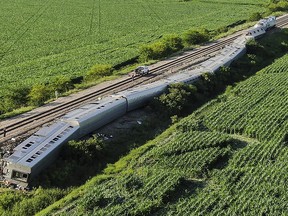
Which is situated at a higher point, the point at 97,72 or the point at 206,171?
the point at 206,171

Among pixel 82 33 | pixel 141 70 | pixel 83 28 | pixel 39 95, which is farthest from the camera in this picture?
pixel 83 28

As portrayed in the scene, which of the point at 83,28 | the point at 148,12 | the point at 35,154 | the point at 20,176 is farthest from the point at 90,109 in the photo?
the point at 148,12

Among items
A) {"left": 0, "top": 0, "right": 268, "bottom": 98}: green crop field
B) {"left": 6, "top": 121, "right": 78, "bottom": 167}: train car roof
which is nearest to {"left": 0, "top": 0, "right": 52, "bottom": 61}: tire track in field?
{"left": 0, "top": 0, "right": 268, "bottom": 98}: green crop field

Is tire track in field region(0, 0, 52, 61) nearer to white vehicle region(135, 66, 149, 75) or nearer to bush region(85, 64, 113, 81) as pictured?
bush region(85, 64, 113, 81)

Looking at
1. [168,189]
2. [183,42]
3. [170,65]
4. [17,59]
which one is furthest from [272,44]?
[168,189]

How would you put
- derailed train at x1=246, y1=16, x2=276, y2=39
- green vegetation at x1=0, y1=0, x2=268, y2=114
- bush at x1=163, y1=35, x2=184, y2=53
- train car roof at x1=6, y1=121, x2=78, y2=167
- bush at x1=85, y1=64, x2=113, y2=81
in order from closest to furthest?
train car roof at x1=6, y1=121, x2=78, y2=167 → bush at x1=85, y1=64, x2=113, y2=81 → green vegetation at x1=0, y1=0, x2=268, y2=114 → bush at x1=163, y1=35, x2=184, y2=53 → derailed train at x1=246, y1=16, x2=276, y2=39

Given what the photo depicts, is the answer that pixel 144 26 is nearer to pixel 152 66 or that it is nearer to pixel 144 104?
pixel 152 66

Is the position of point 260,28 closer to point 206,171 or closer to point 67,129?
point 206,171

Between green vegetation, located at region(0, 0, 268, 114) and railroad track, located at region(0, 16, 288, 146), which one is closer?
railroad track, located at region(0, 16, 288, 146)

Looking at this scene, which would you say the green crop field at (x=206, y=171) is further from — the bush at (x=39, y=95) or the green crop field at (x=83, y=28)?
the green crop field at (x=83, y=28)
